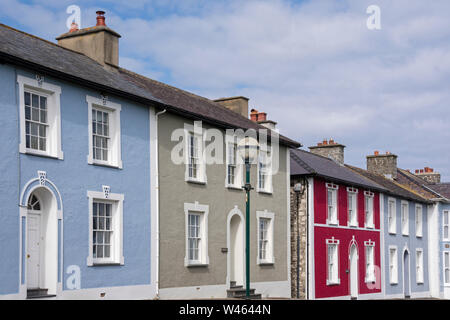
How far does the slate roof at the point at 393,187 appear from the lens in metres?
38.2

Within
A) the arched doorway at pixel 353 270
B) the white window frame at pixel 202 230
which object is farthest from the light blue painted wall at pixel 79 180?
the arched doorway at pixel 353 270

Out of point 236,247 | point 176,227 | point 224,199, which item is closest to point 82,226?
point 176,227

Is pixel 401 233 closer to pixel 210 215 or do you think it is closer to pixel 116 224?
pixel 210 215

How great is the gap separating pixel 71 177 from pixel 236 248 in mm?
9533

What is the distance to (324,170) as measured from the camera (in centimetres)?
3141

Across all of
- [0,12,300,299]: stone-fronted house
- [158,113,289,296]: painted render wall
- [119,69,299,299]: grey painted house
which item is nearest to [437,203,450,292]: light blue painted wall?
[119,69,299,299]: grey painted house

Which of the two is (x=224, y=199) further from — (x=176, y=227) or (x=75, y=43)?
(x=75, y=43)

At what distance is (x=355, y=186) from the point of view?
110ft

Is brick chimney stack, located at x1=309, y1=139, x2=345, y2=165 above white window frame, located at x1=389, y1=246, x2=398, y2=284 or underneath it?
above

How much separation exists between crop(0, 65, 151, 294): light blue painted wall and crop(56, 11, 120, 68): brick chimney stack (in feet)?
9.19

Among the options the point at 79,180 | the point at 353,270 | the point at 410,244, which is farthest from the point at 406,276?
the point at 79,180

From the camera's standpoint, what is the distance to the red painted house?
1151 inches

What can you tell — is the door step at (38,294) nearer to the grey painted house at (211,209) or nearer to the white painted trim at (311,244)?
the grey painted house at (211,209)

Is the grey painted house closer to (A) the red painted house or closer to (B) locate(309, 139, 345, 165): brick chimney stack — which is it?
(A) the red painted house
